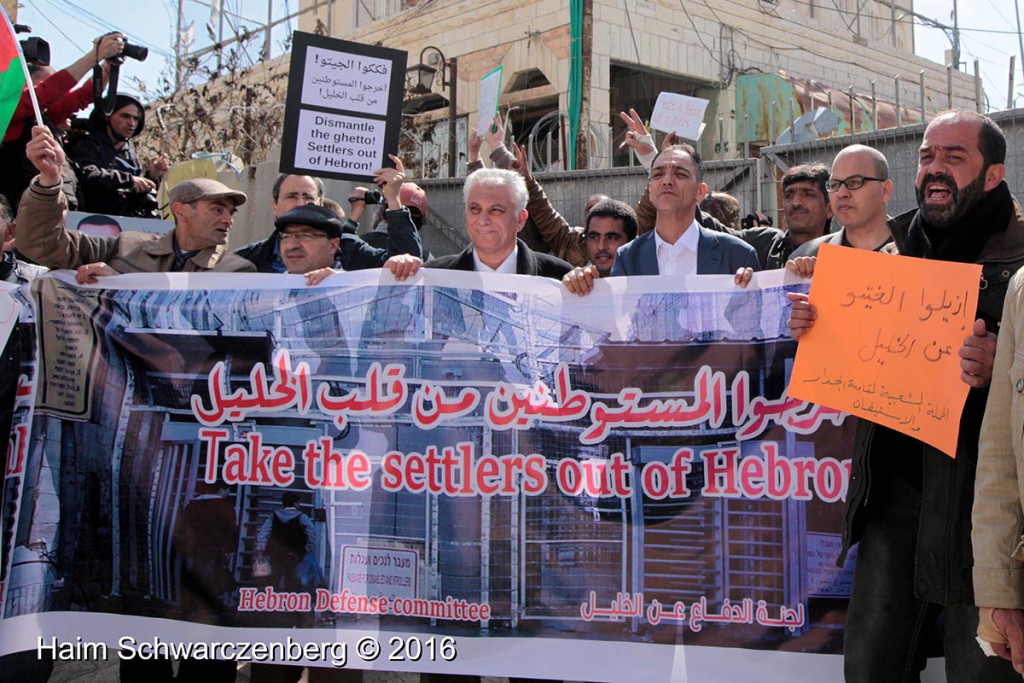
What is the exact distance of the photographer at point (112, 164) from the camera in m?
6.09

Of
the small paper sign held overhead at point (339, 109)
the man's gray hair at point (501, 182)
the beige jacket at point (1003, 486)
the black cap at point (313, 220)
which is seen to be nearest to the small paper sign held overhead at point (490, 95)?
the small paper sign held overhead at point (339, 109)

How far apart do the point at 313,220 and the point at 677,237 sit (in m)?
1.53

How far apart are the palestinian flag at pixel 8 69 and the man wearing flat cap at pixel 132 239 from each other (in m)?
0.29

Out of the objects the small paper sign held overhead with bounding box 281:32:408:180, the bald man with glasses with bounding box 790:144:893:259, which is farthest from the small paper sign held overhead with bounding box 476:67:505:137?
the bald man with glasses with bounding box 790:144:893:259

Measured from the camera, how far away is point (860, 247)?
11.1ft

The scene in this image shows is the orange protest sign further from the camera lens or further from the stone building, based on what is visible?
the stone building

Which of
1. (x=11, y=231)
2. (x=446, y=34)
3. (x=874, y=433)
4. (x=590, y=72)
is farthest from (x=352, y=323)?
(x=446, y=34)

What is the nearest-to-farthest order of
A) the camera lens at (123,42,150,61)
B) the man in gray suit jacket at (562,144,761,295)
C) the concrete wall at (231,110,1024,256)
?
the man in gray suit jacket at (562,144,761,295) < the camera lens at (123,42,150,61) < the concrete wall at (231,110,1024,256)

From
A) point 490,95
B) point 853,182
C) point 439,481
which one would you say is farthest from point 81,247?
point 490,95

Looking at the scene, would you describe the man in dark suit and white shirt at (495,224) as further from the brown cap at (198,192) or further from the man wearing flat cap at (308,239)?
the brown cap at (198,192)

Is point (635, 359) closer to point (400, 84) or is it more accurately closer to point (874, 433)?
point (874, 433)

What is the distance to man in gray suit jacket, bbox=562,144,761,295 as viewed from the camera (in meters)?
3.72

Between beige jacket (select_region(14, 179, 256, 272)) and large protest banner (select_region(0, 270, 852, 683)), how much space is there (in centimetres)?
22

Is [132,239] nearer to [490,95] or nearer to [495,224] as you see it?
[495,224]
